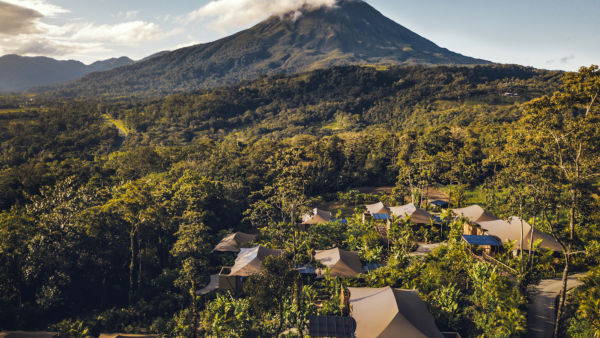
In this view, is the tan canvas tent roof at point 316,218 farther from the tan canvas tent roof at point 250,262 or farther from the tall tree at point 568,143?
the tall tree at point 568,143

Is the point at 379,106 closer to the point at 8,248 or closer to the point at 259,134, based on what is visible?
the point at 259,134

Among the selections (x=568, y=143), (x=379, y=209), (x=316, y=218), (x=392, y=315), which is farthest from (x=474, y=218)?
(x=392, y=315)

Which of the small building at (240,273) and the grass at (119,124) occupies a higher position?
the grass at (119,124)

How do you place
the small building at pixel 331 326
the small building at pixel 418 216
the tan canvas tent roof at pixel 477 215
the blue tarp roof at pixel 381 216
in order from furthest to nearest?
the blue tarp roof at pixel 381 216 → the small building at pixel 418 216 → the tan canvas tent roof at pixel 477 215 → the small building at pixel 331 326

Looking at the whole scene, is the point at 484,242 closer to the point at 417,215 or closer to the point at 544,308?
the point at 544,308

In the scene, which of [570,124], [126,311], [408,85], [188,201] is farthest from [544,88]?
[126,311]

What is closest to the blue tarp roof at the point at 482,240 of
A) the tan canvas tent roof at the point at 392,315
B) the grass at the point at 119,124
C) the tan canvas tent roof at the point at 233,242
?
the tan canvas tent roof at the point at 392,315
